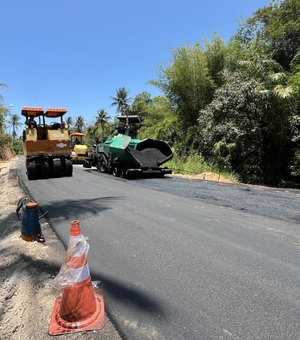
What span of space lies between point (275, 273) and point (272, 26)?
2528 cm

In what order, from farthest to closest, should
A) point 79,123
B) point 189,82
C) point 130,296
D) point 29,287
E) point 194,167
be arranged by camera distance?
point 79,123
point 189,82
point 194,167
point 29,287
point 130,296

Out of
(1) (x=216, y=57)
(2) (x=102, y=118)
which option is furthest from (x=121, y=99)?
(1) (x=216, y=57)

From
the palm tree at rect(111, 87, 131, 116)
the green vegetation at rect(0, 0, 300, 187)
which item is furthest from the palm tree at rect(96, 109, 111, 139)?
the green vegetation at rect(0, 0, 300, 187)

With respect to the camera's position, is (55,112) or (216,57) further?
(216,57)

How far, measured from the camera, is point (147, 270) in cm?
462

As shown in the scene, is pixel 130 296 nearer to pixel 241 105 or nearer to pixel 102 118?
pixel 241 105

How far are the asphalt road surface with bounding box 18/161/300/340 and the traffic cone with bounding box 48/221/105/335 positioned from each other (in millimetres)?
230

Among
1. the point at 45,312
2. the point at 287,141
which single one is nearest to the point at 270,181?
the point at 287,141

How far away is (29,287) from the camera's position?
441 centimetres

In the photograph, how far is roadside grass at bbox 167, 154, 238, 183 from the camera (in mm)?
18953

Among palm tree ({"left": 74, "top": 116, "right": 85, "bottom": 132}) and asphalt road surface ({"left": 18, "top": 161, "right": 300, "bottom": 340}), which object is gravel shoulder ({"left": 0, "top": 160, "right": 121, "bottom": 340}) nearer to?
asphalt road surface ({"left": 18, "top": 161, "right": 300, "bottom": 340})

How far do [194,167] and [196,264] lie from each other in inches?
615

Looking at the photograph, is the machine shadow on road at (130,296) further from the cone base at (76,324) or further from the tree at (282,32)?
the tree at (282,32)

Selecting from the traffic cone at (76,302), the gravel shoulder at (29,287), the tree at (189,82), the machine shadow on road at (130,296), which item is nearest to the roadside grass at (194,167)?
the tree at (189,82)
